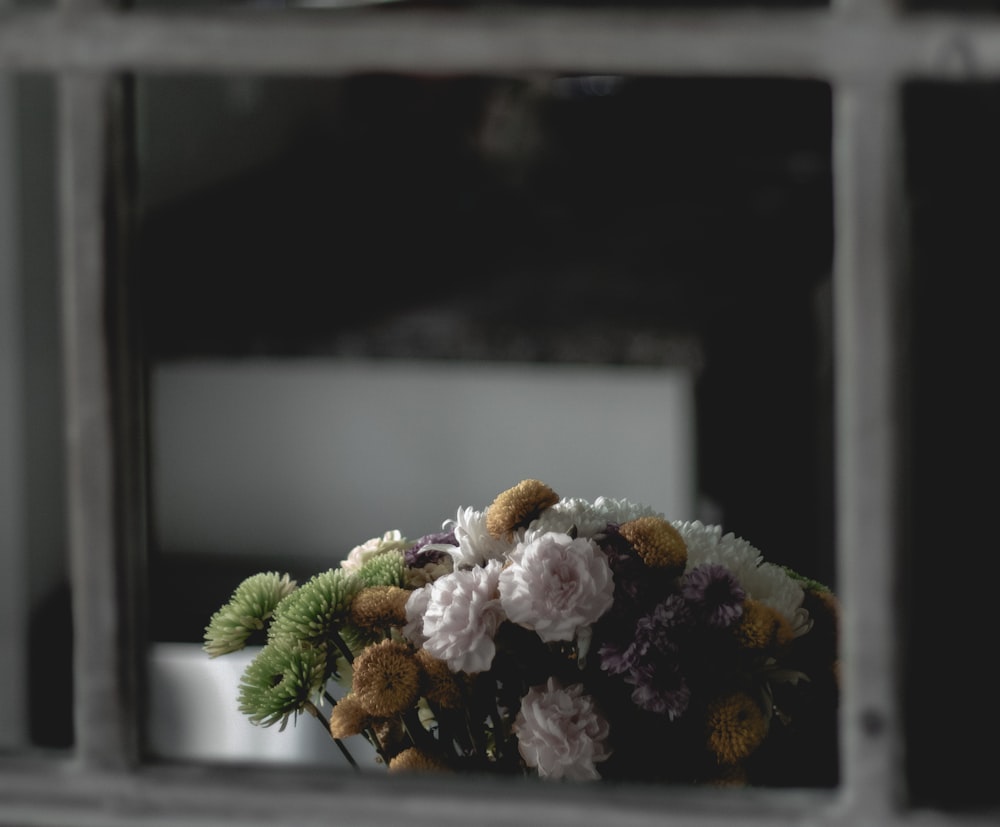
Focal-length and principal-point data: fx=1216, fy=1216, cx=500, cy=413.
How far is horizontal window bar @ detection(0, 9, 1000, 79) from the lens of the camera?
370 millimetres

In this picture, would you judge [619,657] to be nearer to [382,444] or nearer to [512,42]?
[512,42]

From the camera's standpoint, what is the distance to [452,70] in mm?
396

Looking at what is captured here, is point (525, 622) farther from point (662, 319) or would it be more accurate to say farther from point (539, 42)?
point (662, 319)

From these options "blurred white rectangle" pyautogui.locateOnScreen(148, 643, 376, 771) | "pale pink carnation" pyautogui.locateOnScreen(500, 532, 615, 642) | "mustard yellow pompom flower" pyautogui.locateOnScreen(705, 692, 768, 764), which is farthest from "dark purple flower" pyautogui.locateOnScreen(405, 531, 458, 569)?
"blurred white rectangle" pyautogui.locateOnScreen(148, 643, 376, 771)

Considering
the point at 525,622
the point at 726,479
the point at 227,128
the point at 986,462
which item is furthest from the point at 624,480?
the point at 986,462

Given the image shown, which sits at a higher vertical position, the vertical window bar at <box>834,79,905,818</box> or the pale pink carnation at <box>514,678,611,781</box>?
the vertical window bar at <box>834,79,905,818</box>

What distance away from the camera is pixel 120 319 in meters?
0.41

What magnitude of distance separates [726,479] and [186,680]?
249 centimetres

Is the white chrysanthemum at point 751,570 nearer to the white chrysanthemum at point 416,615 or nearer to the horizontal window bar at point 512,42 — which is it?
the white chrysanthemum at point 416,615

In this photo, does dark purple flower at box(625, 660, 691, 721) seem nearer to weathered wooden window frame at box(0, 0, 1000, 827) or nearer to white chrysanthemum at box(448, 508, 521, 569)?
white chrysanthemum at box(448, 508, 521, 569)

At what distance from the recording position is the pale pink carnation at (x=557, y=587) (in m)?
0.69

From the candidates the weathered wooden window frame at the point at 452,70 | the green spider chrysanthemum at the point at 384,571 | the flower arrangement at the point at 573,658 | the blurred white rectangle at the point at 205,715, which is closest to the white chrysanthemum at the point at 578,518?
the flower arrangement at the point at 573,658

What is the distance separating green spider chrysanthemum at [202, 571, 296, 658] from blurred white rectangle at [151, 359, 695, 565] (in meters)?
3.15

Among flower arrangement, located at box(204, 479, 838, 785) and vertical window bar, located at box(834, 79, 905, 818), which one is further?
flower arrangement, located at box(204, 479, 838, 785)
